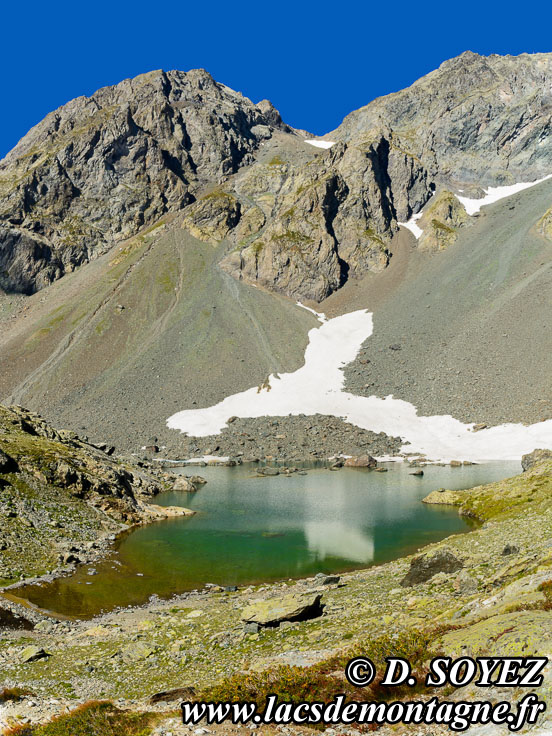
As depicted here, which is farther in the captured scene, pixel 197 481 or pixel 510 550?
pixel 197 481

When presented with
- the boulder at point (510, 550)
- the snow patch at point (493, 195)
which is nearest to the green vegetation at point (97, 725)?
the boulder at point (510, 550)

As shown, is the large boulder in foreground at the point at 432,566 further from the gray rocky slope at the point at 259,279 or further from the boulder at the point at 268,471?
the gray rocky slope at the point at 259,279

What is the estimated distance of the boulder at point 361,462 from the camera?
7962cm

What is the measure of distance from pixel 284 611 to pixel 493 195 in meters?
201

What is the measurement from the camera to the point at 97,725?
1088 cm

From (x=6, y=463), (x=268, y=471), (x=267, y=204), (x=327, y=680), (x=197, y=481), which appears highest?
(x=267, y=204)

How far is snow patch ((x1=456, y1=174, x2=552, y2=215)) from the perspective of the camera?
591ft

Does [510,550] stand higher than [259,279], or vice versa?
[259,279]

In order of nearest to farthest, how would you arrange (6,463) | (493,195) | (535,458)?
(6,463) < (535,458) < (493,195)

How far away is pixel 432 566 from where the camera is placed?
23906mm

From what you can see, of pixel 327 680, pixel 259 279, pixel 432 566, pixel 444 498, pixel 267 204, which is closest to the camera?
pixel 327 680

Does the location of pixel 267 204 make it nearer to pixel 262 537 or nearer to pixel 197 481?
pixel 197 481

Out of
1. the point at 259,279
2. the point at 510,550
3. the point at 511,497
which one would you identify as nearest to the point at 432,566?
the point at 510,550

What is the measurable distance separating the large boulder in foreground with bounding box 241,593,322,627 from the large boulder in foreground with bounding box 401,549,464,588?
209 inches
